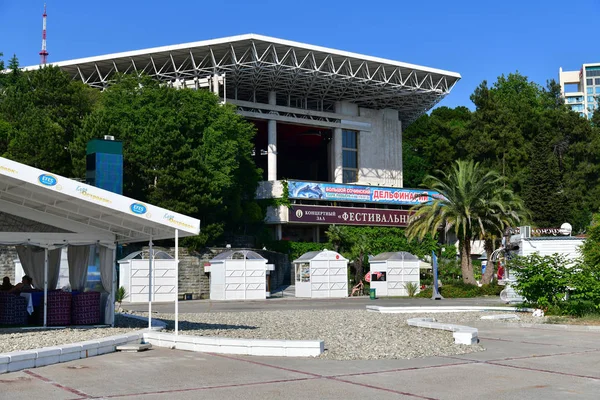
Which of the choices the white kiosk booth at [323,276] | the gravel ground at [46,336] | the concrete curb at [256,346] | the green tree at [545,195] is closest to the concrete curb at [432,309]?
the gravel ground at [46,336]

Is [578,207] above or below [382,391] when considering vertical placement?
above

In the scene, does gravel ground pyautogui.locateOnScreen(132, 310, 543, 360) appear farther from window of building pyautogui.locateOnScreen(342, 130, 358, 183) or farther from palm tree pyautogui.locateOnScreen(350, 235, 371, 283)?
window of building pyautogui.locateOnScreen(342, 130, 358, 183)

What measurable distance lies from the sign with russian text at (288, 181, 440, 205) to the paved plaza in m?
53.7

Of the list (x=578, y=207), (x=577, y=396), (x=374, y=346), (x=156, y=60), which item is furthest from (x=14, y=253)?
(x=578, y=207)

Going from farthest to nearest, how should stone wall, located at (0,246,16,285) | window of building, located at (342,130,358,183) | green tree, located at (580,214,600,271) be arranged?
window of building, located at (342,130,358,183), green tree, located at (580,214,600,271), stone wall, located at (0,246,16,285)

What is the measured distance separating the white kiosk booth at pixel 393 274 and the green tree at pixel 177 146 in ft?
41.4

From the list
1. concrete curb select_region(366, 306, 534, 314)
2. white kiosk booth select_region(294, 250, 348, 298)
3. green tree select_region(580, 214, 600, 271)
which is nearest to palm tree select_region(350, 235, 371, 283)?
white kiosk booth select_region(294, 250, 348, 298)

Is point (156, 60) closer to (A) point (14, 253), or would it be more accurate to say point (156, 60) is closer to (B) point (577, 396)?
(A) point (14, 253)

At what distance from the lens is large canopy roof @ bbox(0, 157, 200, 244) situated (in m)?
14.1

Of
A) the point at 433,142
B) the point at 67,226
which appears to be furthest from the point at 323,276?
the point at 433,142

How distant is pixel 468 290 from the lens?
145ft

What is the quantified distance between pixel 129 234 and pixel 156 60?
5432cm

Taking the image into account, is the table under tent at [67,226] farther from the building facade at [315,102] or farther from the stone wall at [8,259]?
the building facade at [315,102]

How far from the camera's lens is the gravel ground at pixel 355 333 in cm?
1370
